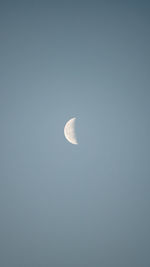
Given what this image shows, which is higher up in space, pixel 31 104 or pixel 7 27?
pixel 7 27

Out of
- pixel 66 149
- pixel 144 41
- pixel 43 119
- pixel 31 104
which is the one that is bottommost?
pixel 66 149

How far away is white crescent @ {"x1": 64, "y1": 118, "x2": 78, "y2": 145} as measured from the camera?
165cm

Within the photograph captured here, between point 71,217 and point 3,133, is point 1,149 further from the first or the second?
point 71,217

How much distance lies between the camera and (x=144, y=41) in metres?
1.73

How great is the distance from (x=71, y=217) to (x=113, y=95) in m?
0.97

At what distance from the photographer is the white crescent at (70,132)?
5.42ft

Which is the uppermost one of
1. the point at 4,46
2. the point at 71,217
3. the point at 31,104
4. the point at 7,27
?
the point at 7,27

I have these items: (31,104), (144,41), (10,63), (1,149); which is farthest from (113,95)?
(1,149)

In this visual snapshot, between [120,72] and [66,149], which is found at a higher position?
[120,72]

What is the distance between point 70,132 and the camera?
1654mm

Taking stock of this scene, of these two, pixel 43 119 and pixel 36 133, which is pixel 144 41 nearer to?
pixel 43 119

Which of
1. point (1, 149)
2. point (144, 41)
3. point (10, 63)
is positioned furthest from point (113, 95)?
point (1, 149)

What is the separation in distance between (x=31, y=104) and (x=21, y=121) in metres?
0.15

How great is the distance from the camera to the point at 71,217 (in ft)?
5.41
